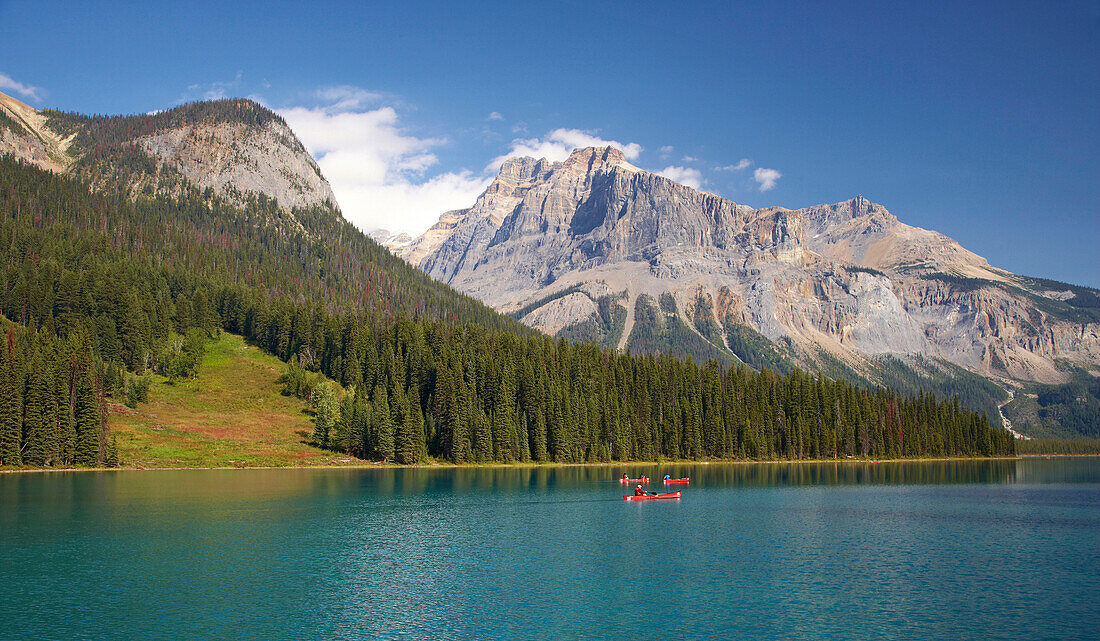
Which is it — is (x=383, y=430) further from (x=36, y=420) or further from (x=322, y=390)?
(x=36, y=420)

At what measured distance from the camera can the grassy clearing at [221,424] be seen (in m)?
127

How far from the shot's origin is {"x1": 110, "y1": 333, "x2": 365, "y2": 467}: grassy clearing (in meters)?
127

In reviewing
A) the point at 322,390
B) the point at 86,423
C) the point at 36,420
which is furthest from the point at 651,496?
the point at 36,420

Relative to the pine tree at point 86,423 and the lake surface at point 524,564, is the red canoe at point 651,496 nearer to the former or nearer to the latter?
the lake surface at point 524,564

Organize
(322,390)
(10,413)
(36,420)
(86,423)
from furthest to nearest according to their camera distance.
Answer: (322,390) < (86,423) < (36,420) < (10,413)

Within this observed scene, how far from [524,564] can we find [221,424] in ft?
358

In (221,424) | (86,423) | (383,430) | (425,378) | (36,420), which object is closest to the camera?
(36,420)

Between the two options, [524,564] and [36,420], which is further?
[36,420]

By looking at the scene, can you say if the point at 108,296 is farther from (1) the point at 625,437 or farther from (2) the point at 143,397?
(1) the point at 625,437

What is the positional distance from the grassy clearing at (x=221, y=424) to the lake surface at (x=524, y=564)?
25510 millimetres

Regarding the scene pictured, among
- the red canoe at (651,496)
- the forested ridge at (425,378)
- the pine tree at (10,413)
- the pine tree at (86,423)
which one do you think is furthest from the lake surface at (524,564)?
the forested ridge at (425,378)

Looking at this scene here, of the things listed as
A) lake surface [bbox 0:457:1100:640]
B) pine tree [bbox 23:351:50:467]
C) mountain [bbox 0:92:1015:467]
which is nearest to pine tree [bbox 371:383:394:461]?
mountain [bbox 0:92:1015:467]

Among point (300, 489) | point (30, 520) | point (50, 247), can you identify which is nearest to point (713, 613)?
point (30, 520)

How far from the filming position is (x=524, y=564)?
5591 centimetres
